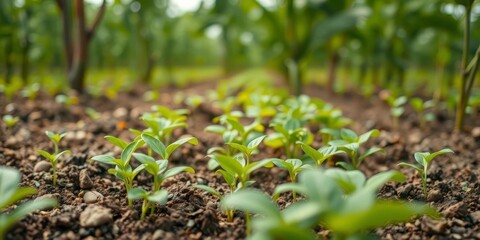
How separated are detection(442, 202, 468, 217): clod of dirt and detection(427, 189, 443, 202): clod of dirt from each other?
11 cm

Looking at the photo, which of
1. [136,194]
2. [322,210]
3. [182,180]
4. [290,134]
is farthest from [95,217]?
[290,134]

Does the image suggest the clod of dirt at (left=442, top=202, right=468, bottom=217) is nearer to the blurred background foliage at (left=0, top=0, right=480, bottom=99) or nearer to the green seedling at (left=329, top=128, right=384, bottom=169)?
the green seedling at (left=329, top=128, right=384, bottom=169)

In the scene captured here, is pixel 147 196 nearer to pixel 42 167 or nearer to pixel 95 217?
pixel 95 217


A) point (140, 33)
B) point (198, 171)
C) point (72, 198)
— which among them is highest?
point (140, 33)

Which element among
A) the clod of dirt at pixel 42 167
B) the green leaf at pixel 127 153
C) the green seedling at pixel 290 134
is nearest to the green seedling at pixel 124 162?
the green leaf at pixel 127 153

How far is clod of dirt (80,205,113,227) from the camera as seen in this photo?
1113 mm

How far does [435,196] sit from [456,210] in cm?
12

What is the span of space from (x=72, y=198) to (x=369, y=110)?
265 centimetres

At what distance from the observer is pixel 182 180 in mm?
1586

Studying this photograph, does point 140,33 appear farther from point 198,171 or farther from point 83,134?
point 198,171

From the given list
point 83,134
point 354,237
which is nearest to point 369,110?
point 83,134

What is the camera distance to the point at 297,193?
1507mm

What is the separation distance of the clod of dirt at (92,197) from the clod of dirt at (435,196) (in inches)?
42.3

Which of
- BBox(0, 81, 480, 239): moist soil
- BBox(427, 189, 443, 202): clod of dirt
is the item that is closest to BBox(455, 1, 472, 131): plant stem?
BBox(0, 81, 480, 239): moist soil
